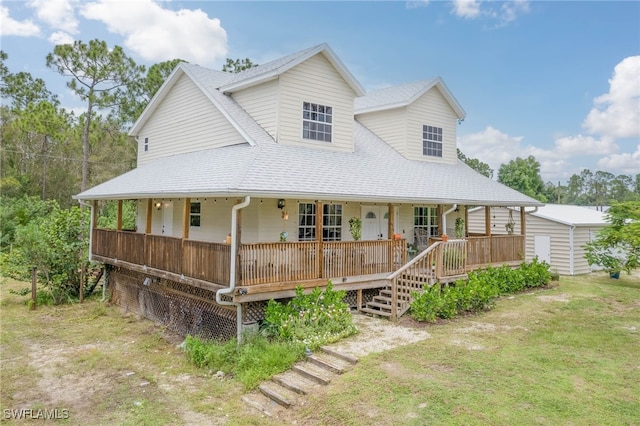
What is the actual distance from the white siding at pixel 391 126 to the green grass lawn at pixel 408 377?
7.54 metres

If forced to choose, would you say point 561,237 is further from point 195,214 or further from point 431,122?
point 195,214

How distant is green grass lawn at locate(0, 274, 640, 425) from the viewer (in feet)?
19.5

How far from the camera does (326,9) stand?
67.9 ft

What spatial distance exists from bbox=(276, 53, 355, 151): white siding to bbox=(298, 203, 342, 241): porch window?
2.09 m

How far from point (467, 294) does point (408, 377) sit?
5.13 meters

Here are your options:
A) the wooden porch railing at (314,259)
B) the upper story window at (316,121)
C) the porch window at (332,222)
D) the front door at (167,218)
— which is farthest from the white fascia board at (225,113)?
the front door at (167,218)

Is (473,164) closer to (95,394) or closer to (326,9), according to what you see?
(326,9)

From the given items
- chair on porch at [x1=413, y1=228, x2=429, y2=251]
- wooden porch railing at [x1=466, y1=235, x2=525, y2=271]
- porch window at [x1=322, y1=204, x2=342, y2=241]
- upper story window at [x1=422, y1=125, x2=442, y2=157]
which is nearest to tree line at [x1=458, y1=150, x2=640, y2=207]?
upper story window at [x1=422, y1=125, x2=442, y2=157]

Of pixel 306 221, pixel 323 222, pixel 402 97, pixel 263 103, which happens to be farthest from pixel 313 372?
pixel 402 97

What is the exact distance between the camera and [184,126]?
15.4 m

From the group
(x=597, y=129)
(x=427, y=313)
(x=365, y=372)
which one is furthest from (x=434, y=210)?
(x=597, y=129)

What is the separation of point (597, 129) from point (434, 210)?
34170 millimetres

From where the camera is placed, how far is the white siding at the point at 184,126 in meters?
13.7

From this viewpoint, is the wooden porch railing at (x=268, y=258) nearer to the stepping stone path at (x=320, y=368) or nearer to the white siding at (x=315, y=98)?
the stepping stone path at (x=320, y=368)
